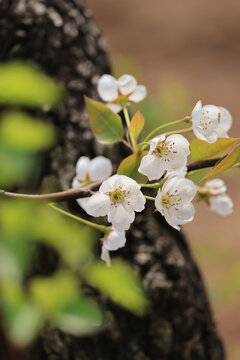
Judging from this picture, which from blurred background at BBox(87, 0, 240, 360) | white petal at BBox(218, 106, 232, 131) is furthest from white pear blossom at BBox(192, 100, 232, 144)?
blurred background at BBox(87, 0, 240, 360)

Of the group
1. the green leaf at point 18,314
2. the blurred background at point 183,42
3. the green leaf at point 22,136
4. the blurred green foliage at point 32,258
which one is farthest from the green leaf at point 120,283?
→ the blurred background at point 183,42

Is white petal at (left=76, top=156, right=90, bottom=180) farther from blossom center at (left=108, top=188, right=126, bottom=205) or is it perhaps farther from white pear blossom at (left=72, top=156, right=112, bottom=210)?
blossom center at (left=108, top=188, right=126, bottom=205)

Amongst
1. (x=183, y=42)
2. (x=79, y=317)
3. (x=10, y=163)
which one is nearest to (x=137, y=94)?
(x=10, y=163)

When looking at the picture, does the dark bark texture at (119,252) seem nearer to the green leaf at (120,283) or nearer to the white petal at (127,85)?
the green leaf at (120,283)

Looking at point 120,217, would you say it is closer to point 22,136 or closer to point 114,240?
point 114,240

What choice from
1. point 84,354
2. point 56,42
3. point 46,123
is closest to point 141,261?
point 84,354

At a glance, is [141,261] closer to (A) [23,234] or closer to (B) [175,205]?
(A) [23,234]
